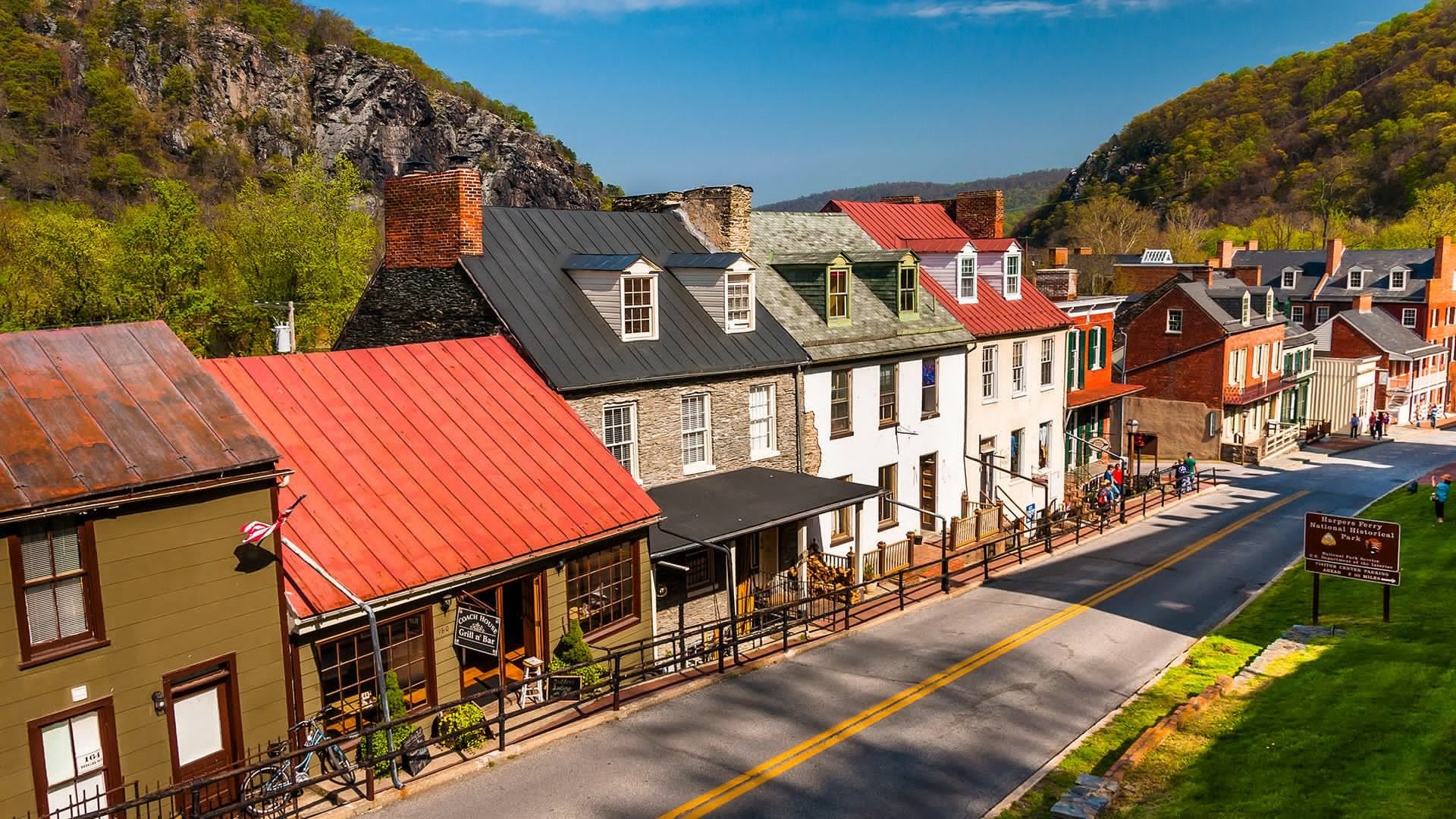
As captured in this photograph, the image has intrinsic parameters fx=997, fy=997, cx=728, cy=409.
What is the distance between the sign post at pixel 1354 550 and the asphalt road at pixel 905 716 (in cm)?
302

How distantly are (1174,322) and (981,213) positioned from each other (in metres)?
18.8

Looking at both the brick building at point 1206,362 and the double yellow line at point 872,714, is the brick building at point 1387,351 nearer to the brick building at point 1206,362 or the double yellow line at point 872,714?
the brick building at point 1206,362

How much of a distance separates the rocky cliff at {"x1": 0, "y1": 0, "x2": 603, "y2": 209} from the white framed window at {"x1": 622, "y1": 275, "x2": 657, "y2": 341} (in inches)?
2922

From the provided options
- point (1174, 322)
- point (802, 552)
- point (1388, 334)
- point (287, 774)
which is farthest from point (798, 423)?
point (1388, 334)

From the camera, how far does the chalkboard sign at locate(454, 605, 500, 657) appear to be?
1633 cm

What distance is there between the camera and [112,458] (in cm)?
1244

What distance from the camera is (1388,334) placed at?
70.7m

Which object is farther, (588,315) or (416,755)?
(588,315)

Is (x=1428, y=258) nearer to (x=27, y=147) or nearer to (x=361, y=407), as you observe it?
(x=361, y=407)

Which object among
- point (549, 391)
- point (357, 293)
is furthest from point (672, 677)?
point (357, 293)

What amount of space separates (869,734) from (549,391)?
990 centimetres

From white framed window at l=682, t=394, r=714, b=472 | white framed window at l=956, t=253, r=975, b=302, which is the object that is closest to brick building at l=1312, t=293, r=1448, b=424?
white framed window at l=956, t=253, r=975, b=302

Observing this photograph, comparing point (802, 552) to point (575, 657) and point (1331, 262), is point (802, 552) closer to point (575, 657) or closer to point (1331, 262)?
point (575, 657)

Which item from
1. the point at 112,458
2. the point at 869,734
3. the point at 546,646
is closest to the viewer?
the point at 112,458
